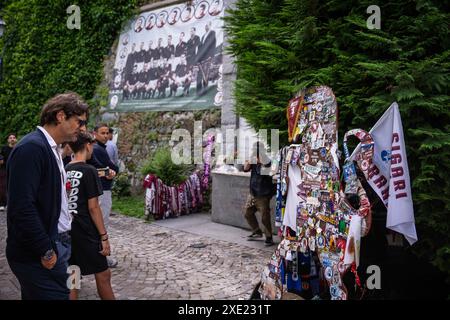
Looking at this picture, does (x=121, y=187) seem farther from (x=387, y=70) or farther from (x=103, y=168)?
(x=387, y=70)

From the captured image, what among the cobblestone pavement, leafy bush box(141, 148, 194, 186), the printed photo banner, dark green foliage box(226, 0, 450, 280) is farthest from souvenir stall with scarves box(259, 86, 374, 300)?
the printed photo banner

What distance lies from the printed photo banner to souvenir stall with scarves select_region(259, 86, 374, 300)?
17.5 ft

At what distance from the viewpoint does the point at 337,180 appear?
3.69m

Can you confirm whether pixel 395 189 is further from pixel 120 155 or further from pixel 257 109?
pixel 120 155

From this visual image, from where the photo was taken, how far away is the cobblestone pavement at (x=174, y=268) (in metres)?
4.50

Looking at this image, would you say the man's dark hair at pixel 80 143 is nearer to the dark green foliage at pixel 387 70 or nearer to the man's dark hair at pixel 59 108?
the man's dark hair at pixel 59 108

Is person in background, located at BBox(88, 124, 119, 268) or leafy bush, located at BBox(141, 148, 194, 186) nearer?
person in background, located at BBox(88, 124, 119, 268)

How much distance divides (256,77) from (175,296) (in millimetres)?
2641

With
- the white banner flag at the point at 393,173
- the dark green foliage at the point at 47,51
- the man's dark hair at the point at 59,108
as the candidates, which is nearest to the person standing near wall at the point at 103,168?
the man's dark hair at the point at 59,108

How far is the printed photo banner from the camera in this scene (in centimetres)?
955

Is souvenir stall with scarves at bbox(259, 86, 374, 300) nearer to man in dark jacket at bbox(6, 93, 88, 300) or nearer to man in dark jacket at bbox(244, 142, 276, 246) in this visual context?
man in dark jacket at bbox(244, 142, 276, 246)

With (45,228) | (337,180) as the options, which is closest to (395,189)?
Answer: (337,180)

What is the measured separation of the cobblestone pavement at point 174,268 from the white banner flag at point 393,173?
1757mm

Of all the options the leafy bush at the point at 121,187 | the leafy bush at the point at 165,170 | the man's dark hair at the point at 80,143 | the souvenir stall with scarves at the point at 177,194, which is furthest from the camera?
the leafy bush at the point at 121,187
